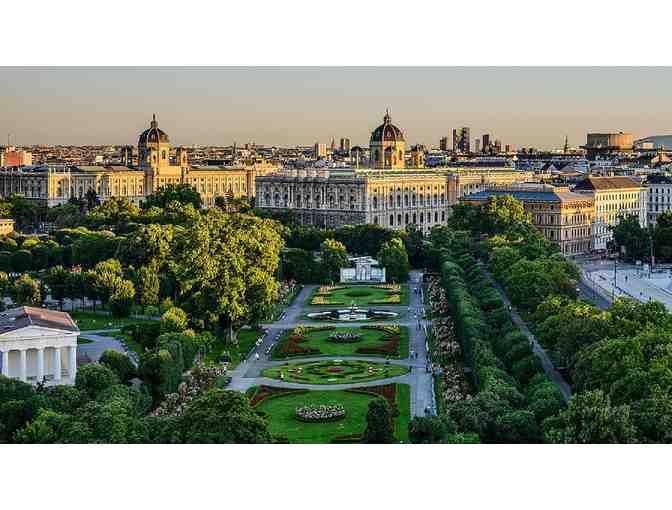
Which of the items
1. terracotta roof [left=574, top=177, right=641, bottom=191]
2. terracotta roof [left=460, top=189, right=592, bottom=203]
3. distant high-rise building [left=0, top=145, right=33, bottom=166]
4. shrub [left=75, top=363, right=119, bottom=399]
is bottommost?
shrub [left=75, top=363, right=119, bottom=399]

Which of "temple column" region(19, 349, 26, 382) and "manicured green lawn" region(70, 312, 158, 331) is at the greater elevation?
"temple column" region(19, 349, 26, 382)

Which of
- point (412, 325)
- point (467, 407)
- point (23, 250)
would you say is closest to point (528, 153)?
point (23, 250)

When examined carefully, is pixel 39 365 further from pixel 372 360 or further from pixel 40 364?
pixel 372 360

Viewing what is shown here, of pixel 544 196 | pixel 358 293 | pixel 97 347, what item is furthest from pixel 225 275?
pixel 544 196

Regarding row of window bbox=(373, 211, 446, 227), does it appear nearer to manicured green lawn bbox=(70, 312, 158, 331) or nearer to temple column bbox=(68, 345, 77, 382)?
manicured green lawn bbox=(70, 312, 158, 331)

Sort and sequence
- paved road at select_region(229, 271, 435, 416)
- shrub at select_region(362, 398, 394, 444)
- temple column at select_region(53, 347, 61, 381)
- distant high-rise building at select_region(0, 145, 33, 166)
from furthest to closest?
distant high-rise building at select_region(0, 145, 33, 166), temple column at select_region(53, 347, 61, 381), paved road at select_region(229, 271, 435, 416), shrub at select_region(362, 398, 394, 444)

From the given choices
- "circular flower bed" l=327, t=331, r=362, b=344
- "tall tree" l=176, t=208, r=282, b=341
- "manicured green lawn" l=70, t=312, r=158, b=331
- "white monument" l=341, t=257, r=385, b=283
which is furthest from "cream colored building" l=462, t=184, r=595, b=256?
"circular flower bed" l=327, t=331, r=362, b=344
